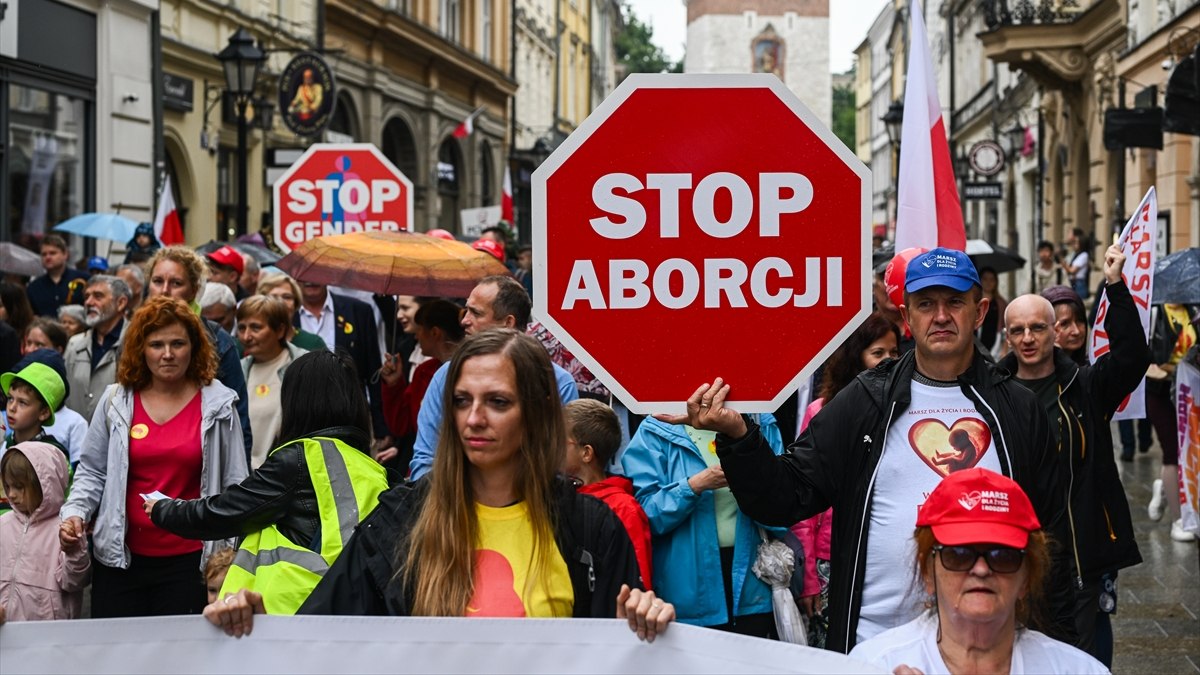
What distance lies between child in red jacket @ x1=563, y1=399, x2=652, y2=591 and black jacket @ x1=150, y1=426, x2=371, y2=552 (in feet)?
2.60

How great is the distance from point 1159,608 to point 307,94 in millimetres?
15750

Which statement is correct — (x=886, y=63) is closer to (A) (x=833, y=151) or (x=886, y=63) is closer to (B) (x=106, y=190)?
(B) (x=106, y=190)

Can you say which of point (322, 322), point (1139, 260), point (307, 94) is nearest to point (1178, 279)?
point (1139, 260)

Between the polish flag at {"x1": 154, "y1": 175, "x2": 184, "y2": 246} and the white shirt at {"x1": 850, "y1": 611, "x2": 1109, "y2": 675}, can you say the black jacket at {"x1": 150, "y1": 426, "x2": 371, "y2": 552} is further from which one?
the polish flag at {"x1": 154, "y1": 175, "x2": 184, "y2": 246}

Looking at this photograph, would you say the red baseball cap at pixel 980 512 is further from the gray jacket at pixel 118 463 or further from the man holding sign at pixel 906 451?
the gray jacket at pixel 118 463

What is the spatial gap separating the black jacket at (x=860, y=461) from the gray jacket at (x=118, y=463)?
96.2 inches

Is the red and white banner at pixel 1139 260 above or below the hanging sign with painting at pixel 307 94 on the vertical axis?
below

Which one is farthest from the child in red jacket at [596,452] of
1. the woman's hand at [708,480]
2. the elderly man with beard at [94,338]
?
the elderly man with beard at [94,338]

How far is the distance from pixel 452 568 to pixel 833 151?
4.02 ft

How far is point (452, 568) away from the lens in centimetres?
338

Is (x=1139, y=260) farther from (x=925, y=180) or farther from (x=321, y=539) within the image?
(x=321, y=539)

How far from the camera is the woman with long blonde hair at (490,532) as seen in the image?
3406mm

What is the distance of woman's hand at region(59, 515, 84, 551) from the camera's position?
5.81m

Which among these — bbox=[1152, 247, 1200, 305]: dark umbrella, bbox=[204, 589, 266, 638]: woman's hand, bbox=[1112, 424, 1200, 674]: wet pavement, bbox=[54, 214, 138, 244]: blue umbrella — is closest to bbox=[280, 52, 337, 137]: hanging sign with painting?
bbox=[54, 214, 138, 244]: blue umbrella
